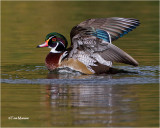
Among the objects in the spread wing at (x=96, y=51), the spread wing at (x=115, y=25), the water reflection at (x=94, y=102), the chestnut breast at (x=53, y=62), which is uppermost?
the spread wing at (x=115, y=25)

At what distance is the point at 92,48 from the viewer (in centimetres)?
1160

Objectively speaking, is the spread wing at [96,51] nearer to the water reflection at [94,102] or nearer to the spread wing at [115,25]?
the spread wing at [115,25]

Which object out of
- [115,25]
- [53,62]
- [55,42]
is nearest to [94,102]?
[53,62]

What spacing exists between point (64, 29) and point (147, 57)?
626 centimetres

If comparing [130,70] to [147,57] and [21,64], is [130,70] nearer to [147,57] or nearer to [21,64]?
[147,57]

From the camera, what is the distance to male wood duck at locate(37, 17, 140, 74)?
11375 millimetres

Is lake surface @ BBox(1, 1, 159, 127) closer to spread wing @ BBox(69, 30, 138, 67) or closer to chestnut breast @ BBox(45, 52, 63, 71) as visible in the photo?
chestnut breast @ BBox(45, 52, 63, 71)

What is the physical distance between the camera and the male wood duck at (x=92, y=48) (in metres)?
11.4

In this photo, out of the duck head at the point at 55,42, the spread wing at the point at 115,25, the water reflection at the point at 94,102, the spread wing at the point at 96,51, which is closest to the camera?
the water reflection at the point at 94,102

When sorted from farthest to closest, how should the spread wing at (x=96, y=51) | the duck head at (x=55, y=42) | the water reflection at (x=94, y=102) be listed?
1. the duck head at (x=55, y=42)
2. the spread wing at (x=96, y=51)
3. the water reflection at (x=94, y=102)

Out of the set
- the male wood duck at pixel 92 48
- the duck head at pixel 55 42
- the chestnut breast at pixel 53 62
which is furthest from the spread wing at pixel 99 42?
the duck head at pixel 55 42

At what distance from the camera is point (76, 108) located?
8562mm

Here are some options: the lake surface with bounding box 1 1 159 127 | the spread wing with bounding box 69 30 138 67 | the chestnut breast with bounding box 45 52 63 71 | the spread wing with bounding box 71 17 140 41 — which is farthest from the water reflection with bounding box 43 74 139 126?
the spread wing with bounding box 71 17 140 41


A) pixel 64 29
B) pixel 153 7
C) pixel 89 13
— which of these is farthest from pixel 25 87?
pixel 153 7
